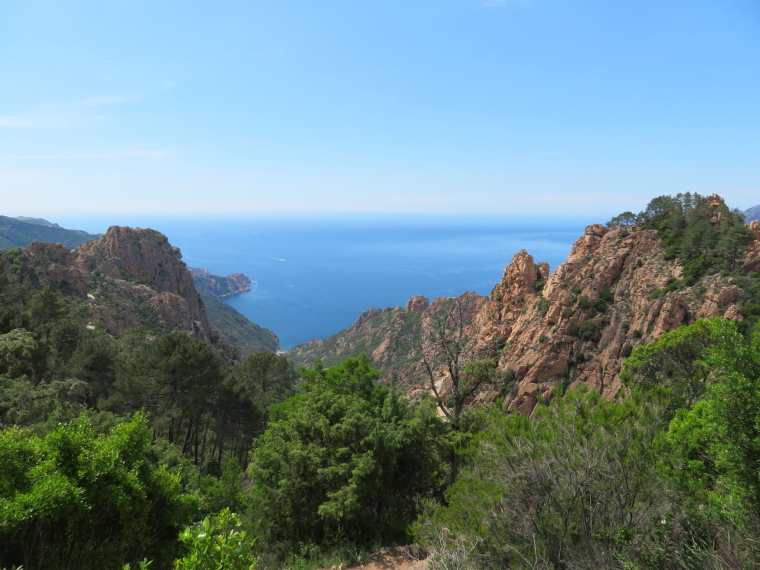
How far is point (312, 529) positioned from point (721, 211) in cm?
5156

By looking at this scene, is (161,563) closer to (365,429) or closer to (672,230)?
(365,429)

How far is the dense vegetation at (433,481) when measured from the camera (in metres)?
6.24

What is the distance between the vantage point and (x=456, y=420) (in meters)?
13.7

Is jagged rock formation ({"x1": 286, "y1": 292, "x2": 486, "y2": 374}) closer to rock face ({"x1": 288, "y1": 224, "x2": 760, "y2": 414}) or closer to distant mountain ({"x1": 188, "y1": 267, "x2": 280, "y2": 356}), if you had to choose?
distant mountain ({"x1": 188, "y1": 267, "x2": 280, "y2": 356})

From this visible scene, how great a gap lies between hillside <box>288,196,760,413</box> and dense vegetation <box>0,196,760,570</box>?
13.3m

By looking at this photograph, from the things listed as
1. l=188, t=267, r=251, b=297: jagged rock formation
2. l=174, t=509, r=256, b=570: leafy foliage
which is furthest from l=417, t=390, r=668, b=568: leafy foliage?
l=188, t=267, r=251, b=297: jagged rock formation

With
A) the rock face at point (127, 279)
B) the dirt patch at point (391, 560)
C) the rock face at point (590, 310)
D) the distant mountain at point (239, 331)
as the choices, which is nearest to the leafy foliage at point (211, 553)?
the dirt patch at point (391, 560)

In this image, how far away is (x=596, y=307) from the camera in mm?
38656

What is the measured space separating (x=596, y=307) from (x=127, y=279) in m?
82.3

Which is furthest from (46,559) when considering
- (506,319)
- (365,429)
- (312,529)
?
(506,319)

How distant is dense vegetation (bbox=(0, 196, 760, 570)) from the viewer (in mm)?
6242

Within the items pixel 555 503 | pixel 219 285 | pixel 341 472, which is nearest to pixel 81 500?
pixel 341 472

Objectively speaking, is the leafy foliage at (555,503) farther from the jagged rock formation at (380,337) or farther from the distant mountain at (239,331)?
the distant mountain at (239,331)

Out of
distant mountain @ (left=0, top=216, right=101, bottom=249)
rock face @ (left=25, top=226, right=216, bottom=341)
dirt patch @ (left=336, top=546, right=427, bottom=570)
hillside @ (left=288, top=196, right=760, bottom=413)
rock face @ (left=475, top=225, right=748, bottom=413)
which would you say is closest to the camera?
dirt patch @ (left=336, top=546, right=427, bottom=570)
